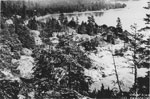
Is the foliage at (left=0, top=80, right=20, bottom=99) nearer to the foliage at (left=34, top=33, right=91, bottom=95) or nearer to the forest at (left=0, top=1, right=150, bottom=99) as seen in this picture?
the forest at (left=0, top=1, right=150, bottom=99)

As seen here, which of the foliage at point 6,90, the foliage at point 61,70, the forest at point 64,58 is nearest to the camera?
the foliage at point 6,90

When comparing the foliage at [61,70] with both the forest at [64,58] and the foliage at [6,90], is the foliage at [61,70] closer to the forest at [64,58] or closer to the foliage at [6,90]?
the forest at [64,58]

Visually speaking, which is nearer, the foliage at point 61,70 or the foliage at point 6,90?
the foliage at point 6,90

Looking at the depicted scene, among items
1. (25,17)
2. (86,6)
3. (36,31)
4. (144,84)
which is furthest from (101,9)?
(144,84)

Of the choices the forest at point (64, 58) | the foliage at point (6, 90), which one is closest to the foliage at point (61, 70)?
the forest at point (64, 58)

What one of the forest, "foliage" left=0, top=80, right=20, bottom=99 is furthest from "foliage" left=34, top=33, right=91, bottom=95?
"foliage" left=0, top=80, right=20, bottom=99

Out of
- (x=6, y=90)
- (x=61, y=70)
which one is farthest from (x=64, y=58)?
(x=6, y=90)

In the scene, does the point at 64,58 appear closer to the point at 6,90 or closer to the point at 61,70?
the point at 61,70

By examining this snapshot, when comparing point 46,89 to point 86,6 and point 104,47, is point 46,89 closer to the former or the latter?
point 104,47
